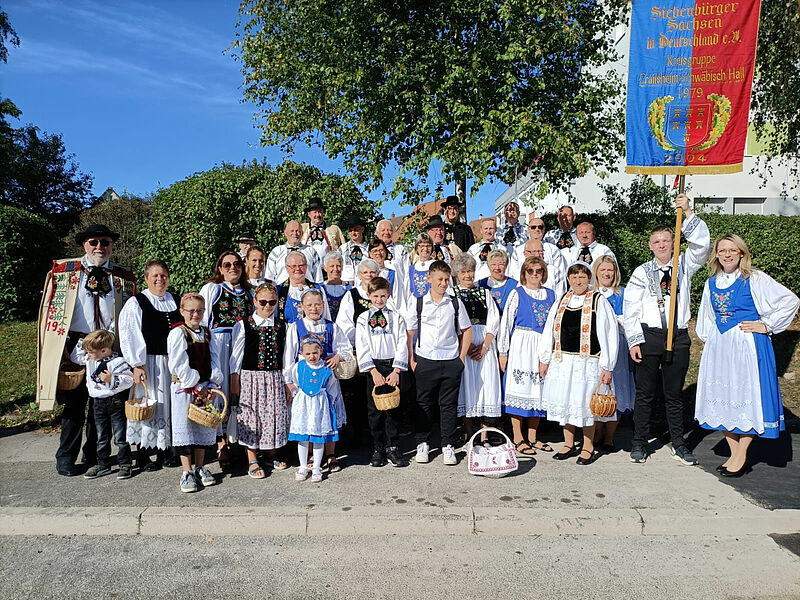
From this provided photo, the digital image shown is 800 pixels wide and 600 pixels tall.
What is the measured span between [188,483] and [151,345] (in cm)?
127

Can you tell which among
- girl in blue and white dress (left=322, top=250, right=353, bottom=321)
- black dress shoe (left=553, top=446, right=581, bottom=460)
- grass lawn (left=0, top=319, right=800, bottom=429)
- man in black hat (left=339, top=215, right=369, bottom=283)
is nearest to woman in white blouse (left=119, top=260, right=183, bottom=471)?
girl in blue and white dress (left=322, top=250, right=353, bottom=321)

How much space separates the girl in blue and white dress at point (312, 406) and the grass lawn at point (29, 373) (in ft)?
12.5

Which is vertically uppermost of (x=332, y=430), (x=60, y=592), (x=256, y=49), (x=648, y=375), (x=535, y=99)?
(x=256, y=49)

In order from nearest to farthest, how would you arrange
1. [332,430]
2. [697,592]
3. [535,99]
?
[697,592], [332,430], [535,99]

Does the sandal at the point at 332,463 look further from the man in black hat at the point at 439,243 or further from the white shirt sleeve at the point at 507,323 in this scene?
the man in black hat at the point at 439,243

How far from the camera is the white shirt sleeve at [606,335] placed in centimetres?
557

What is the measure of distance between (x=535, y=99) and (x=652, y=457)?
21.4ft

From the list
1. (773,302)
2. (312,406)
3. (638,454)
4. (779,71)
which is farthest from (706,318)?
(779,71)

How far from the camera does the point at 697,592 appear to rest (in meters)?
3.52

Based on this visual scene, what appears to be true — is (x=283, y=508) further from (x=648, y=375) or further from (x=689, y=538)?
(x=648, y=375)

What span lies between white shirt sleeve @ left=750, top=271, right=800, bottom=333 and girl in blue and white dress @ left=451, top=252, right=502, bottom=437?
7.89 ft

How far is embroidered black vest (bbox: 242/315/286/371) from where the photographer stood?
5355mm

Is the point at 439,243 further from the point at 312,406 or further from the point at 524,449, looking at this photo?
the point at 312,406

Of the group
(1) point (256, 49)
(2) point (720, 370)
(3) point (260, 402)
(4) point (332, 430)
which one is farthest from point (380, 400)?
(1) point (256, 49)
